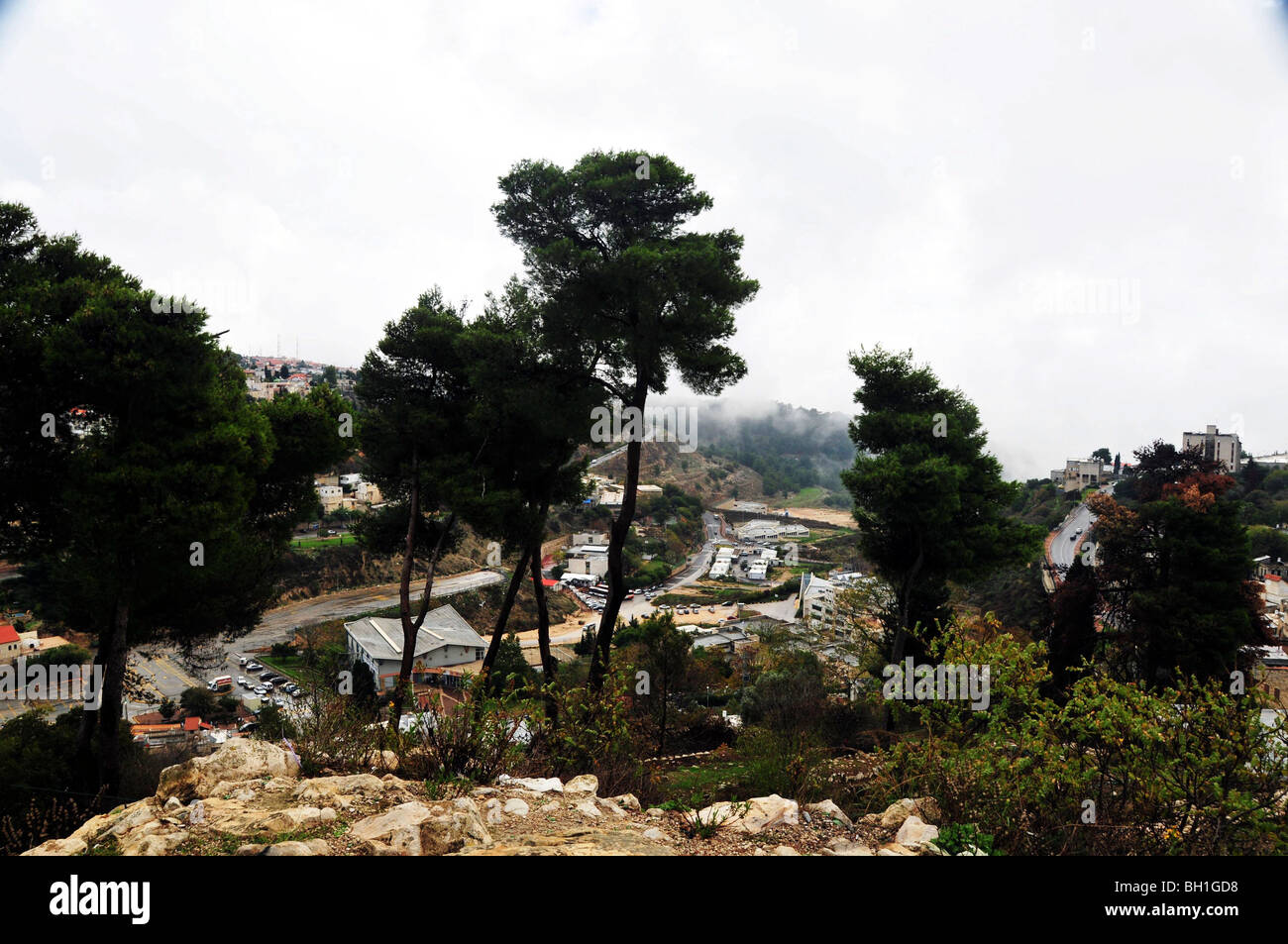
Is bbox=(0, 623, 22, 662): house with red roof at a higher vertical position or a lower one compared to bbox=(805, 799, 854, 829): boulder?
lower

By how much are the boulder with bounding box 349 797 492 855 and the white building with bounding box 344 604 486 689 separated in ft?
76.2

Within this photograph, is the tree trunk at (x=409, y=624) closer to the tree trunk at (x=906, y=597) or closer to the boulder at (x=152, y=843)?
the boulder at (x=152, y=843)

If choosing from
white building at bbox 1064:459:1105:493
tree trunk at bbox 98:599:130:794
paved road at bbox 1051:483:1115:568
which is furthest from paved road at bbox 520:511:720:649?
white building at bbox 1064:459:1105:493

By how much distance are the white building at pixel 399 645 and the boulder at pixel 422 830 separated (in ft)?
76.2

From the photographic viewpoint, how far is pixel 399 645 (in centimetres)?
2708

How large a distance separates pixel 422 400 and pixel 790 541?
69.5 m

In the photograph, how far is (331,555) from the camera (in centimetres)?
4262

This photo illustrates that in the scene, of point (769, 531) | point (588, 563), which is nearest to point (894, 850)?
point (588, 563)

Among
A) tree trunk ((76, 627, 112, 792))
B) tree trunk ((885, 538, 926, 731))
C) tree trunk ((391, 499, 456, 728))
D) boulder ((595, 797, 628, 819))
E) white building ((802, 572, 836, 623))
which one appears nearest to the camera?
boulder ((595, 797, 628, 819))

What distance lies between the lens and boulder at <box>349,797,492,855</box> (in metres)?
3.13

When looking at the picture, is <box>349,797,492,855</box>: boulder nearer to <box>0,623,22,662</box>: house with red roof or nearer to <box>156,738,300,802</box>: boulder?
<box>156,738,300,802</box>: boulder

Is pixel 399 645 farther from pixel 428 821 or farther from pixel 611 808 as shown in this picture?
pixel 428 821

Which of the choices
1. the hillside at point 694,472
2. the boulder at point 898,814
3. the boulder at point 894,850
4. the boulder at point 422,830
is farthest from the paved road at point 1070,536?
the hillside at point 694,472
